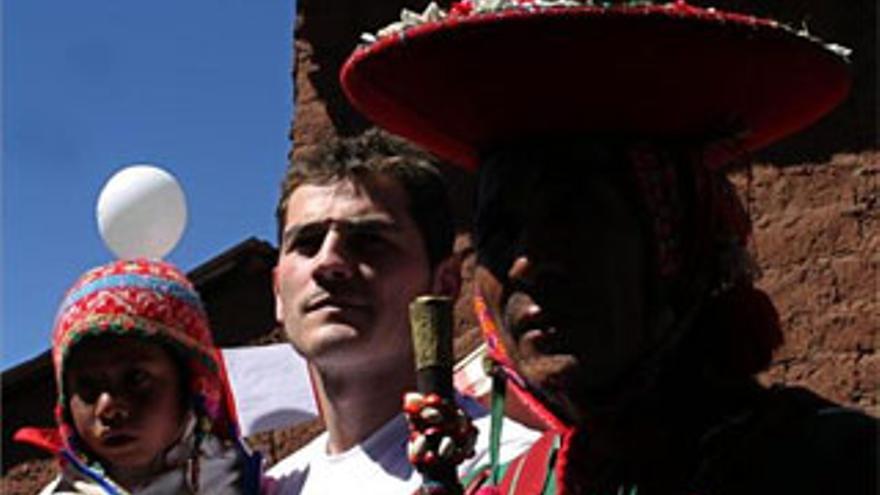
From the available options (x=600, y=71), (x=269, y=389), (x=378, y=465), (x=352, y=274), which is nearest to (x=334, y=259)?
(x=352, y=274)

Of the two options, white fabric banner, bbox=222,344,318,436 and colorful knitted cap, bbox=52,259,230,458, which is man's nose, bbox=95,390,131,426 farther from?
white fabric banner, bbox=222,344,318,436

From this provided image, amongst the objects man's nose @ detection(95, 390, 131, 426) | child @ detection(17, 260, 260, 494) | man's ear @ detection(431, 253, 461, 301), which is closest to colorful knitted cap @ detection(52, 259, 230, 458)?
child @ detection(17, 260, 260, 494)

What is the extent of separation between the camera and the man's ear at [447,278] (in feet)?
10.5

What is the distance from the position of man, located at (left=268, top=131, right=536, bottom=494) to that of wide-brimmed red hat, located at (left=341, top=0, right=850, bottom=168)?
94cm

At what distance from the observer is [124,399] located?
11.1ft

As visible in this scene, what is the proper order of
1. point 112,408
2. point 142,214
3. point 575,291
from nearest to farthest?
point 575,291
point 112,408
point 142,214

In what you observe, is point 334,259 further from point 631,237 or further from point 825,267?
point 825,267

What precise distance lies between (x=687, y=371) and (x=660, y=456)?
111 mm

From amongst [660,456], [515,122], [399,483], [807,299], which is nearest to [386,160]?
[399,483]

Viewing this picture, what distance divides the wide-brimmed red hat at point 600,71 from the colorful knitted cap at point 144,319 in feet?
4.67

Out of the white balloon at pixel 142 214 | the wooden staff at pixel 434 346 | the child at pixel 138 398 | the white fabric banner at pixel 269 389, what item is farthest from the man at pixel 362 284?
the white balloon at pixel 142 214

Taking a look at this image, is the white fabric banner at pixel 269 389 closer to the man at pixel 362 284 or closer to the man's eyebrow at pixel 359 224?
the man at pixel 362 284

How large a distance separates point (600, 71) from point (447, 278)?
1.30 m

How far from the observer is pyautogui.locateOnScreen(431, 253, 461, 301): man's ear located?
3211mm
